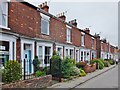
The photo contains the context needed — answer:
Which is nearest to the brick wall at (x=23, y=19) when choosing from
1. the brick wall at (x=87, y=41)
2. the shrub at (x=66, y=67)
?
the shrub at (x=66, y=67)

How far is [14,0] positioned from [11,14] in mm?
1148

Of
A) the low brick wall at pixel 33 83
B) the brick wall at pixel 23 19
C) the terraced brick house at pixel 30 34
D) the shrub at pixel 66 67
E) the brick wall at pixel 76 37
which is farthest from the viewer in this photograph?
the brick wall at pixel 76 37

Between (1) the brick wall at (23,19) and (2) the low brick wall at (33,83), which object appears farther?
(1) the brick wall at (23,19)

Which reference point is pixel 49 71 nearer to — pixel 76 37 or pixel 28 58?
pixel 28 58

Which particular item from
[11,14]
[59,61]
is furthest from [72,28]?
[11,14]

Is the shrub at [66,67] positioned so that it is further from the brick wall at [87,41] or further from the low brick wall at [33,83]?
the brick wall at [87,41]

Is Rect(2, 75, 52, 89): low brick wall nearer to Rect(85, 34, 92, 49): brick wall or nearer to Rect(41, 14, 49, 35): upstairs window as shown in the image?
Rect(41, 14, 49, 35): upstairs window

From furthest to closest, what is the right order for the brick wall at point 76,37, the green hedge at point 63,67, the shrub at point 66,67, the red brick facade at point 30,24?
the brick wall at point 76,37
the shrub at point 66,67
the green hedge at point 63,67
the red brick facade at point 30,24

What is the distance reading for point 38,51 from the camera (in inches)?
763

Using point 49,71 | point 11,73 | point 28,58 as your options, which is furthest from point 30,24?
point 11,73

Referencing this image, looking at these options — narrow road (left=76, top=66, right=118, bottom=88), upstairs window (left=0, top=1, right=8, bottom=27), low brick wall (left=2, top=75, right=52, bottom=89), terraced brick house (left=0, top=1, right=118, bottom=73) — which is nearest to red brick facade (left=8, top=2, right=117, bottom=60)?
terraced brick house (left=0, top=1, right=118, bottom=73)

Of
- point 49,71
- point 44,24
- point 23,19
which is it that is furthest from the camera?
point 44,24

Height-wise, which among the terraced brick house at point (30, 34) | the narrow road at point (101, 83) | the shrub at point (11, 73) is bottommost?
the narrow road at point (101, 83)

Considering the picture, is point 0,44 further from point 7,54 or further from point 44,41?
point 44,41
